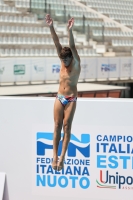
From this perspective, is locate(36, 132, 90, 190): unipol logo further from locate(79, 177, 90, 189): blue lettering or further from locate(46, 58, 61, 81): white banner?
locate(46, 58, 61, 81): white banner

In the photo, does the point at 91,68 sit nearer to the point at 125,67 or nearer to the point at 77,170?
the point at 125,67

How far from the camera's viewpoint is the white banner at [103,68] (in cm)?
1733

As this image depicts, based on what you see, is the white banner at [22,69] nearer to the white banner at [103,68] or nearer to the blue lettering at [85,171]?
the white banner at [103,68]

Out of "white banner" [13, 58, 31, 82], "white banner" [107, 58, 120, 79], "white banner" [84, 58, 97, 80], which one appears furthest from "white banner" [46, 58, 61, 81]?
"white banner" [107, 58, 120, 79]

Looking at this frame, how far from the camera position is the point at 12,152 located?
637 centimetres

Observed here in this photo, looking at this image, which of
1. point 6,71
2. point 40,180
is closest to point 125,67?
point 6,71

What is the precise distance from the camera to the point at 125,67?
18047 millimetres

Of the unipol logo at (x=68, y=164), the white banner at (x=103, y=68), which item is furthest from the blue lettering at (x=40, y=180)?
the white banner at (x=103, y=68)

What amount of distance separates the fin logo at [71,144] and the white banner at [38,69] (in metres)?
9.45

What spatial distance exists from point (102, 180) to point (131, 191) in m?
0.43

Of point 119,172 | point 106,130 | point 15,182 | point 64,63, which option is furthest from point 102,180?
point 64,63

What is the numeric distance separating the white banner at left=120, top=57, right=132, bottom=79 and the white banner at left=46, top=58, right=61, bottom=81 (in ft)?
9.81

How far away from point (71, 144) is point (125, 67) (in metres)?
12.3

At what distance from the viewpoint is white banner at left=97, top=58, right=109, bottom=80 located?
17328 millimetres
